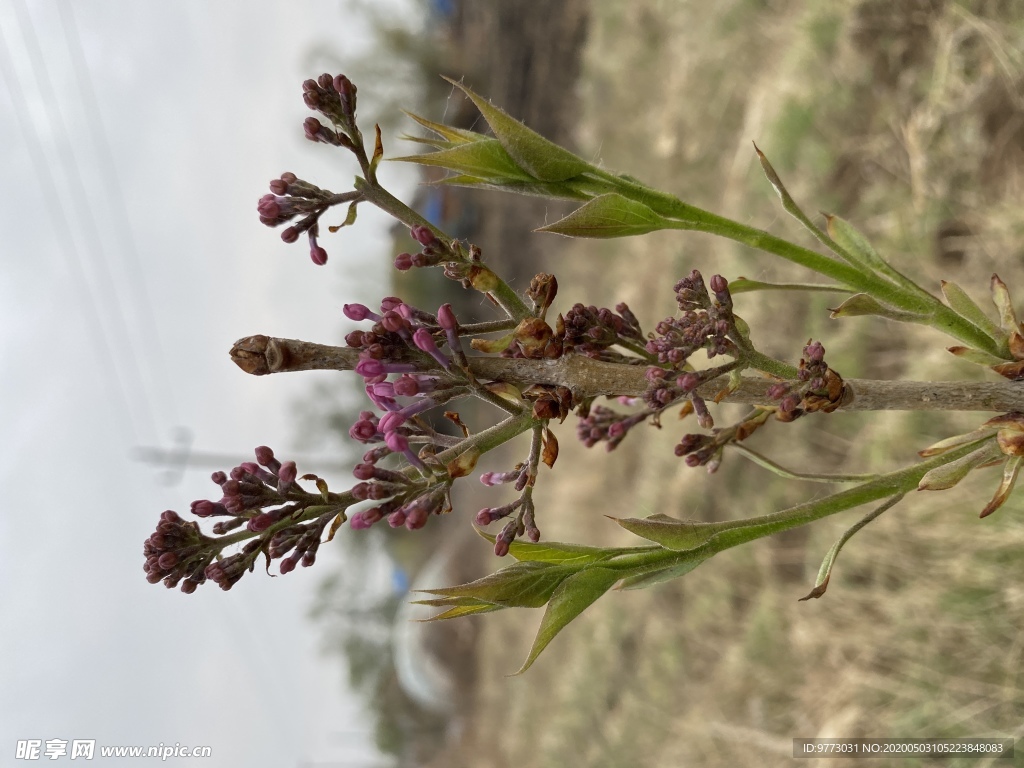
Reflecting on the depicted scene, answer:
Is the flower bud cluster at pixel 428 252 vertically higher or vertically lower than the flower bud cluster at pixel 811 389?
higher

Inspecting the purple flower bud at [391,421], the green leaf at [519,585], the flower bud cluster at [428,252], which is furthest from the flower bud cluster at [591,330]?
the green leaf at [519,585]

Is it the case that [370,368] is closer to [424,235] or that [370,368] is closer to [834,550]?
[424,235]

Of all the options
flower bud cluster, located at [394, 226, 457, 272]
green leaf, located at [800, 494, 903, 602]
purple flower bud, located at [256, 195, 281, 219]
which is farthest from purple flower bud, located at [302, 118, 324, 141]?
green leaf, located at [800, 494, 903, 602]

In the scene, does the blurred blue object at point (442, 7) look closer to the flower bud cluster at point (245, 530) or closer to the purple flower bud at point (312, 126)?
the purple flower bud at point (312, 126)

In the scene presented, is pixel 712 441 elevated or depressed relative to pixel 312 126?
depressed

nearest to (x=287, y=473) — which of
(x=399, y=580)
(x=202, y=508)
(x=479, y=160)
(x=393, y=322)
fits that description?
(x=202, y=508)

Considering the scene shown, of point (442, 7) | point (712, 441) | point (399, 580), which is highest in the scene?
point (442, 7)

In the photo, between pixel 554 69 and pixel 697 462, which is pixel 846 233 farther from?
pixel 554 69

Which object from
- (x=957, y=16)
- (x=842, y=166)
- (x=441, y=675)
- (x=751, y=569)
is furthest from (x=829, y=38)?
(x=441, y=675)
